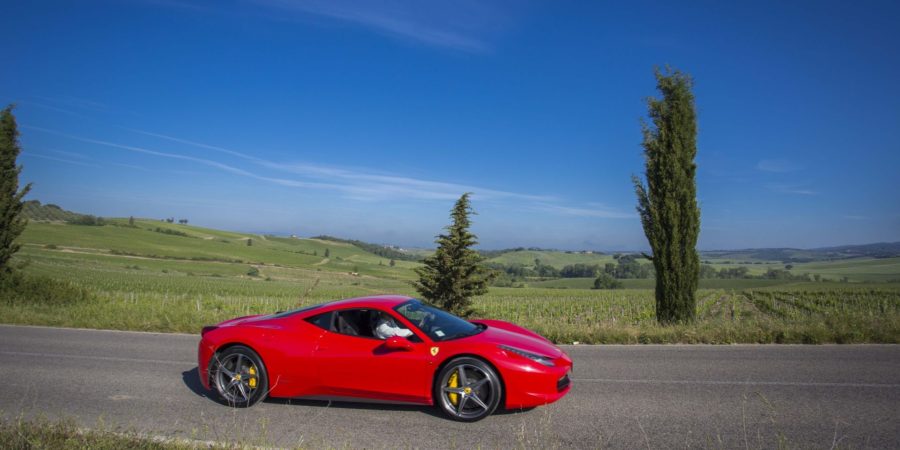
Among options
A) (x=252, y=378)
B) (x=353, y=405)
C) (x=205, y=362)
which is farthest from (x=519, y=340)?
(x=205, y=362)

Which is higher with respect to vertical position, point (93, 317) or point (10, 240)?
point (10, 240)

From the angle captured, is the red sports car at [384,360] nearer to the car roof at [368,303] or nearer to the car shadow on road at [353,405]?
the car roof at [368,303]

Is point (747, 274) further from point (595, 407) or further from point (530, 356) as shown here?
point (530, 356)

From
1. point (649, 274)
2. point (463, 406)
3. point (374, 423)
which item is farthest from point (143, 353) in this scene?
point (649, 274)

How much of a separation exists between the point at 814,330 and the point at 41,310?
58.5ft

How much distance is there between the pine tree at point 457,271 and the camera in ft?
90.3

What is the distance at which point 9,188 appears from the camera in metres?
17.5

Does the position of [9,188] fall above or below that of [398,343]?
above

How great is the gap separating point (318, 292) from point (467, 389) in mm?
52719

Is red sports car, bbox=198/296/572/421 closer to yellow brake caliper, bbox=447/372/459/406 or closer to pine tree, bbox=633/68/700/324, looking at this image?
yellow brake caliper, bbox=447/372/459/406

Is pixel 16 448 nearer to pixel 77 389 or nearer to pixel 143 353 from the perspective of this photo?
pixel 77 389

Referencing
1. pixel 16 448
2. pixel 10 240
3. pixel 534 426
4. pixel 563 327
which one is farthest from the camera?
pixel 10 240

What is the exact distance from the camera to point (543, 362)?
5.27 metres

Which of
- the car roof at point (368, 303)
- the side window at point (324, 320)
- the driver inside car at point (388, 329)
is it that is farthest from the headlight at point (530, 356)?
the side window at point (324, 320)
